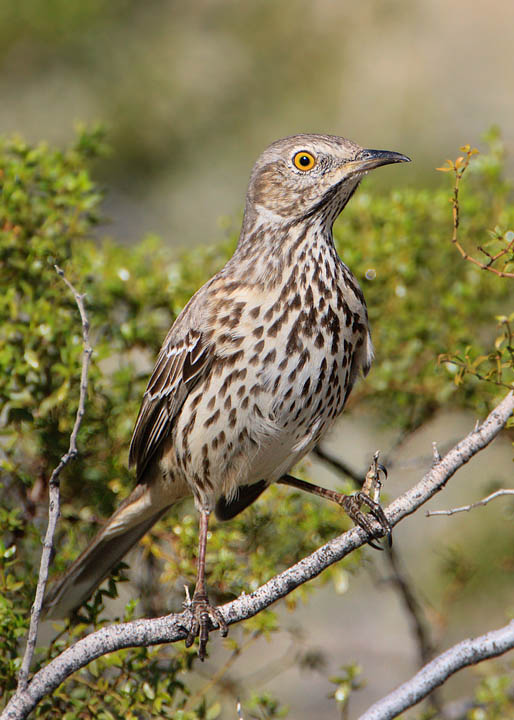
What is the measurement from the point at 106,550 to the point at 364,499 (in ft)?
4.11

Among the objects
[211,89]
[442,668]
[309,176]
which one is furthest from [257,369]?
[211,89]

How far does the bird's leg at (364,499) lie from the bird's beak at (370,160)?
1.28m

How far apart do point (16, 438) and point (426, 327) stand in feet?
7.33

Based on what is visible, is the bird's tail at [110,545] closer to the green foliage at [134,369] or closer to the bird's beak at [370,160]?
the green foliage at [134,369]

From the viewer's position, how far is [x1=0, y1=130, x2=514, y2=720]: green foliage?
14.1ft

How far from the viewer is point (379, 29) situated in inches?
442

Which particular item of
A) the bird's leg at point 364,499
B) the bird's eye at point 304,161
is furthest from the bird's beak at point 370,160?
the bird's leg at point 364,499

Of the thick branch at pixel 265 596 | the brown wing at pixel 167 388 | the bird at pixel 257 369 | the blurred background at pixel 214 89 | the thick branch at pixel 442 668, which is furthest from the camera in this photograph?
the blurred background at pixel 214 89

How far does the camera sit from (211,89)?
35.2 feet

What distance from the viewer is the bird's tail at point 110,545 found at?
4402 mm

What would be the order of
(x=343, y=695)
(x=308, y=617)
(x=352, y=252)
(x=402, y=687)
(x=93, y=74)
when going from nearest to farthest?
(x=402, y=687) → (x=343, y=695) → (x=352, y=252) → (x=308, y=617) → (x=93, y=74)

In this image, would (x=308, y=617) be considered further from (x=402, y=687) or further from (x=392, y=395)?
(x=402, y=687)

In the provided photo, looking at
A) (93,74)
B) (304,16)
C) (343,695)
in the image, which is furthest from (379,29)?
(343,695)

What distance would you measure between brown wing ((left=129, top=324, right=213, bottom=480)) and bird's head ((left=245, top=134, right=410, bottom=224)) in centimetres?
72
